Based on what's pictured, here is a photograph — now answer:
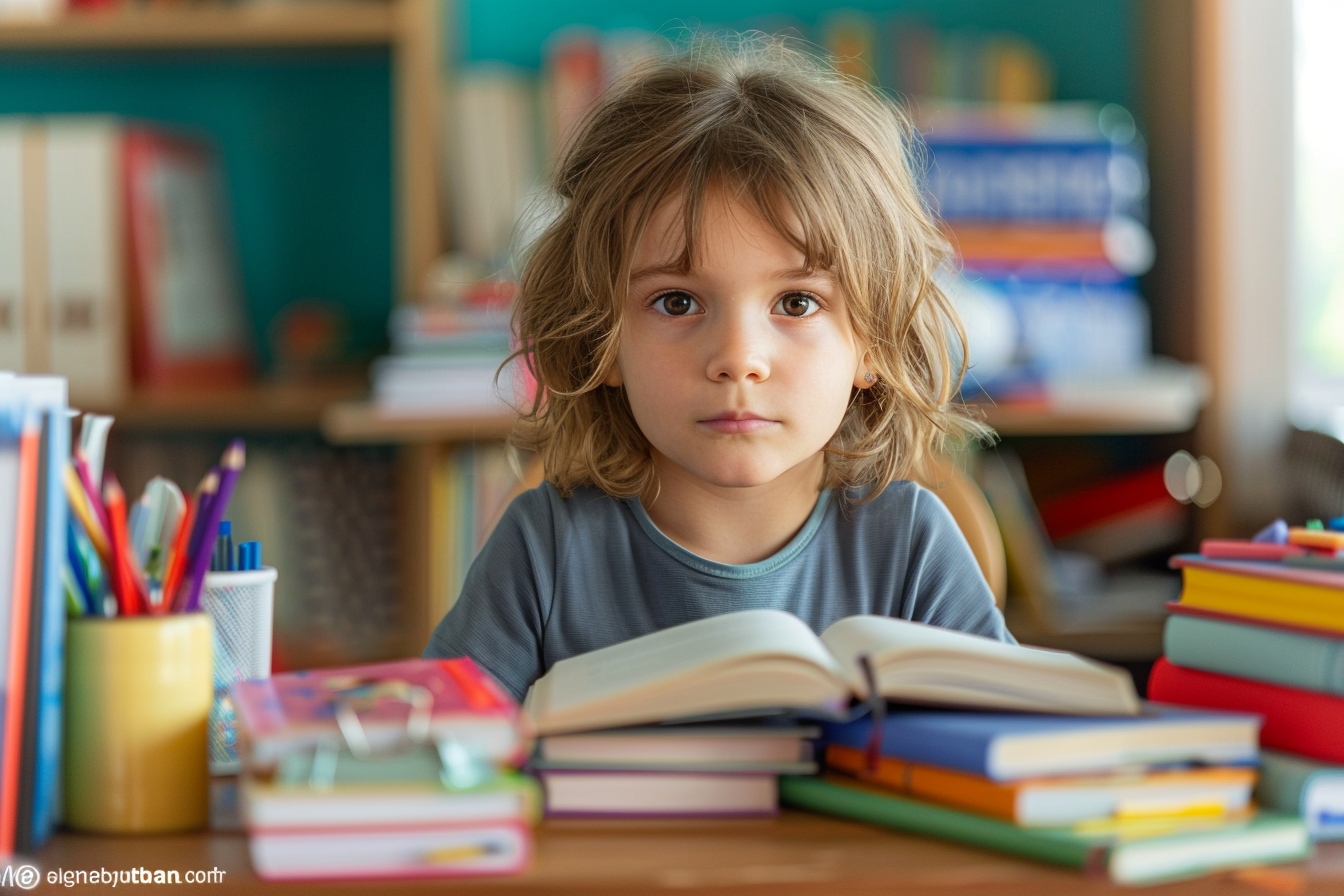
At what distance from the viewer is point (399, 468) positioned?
90.4 inches

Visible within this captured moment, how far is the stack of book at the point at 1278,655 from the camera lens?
2.20ft

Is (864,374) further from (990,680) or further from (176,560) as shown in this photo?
(176,560)

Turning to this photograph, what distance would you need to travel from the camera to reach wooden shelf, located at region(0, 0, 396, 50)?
2113mm

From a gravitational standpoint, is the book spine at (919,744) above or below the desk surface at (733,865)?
above

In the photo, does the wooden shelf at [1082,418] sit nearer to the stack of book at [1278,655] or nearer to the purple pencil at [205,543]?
the stack of book at [1278,655]

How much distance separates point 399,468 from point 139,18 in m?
0.79

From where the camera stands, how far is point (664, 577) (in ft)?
3.47

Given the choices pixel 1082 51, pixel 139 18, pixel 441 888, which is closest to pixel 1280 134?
pixel 1082 51

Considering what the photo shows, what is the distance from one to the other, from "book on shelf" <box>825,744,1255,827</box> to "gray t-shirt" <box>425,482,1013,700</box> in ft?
1.17

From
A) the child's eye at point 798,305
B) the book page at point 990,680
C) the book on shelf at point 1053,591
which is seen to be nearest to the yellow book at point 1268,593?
the book page at point 990,680

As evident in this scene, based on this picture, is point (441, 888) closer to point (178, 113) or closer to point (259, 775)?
point (259, 775)

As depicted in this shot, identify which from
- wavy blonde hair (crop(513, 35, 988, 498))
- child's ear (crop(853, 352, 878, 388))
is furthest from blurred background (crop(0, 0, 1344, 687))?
child's ear (crop(853, 352, 878, 388))

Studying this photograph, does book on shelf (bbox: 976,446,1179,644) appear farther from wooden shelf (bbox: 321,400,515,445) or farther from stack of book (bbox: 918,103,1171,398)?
wooden shelf (bbox: 321,400,515,445)

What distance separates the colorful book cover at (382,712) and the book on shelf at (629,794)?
0.06 metres
